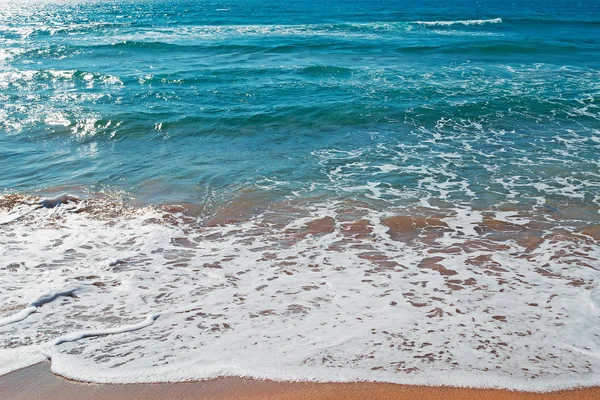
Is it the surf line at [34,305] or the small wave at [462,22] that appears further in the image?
the small wave at [462,22]

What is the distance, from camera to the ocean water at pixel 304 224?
17.7 ft

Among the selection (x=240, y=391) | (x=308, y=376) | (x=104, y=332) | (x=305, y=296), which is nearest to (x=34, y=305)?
(x=104, y=332)

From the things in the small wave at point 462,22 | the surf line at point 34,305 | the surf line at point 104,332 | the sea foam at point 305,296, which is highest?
the small wave at point 462,22

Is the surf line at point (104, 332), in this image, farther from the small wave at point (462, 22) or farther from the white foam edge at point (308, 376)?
the small wave at point (462, 22)

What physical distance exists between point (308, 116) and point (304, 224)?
702cm

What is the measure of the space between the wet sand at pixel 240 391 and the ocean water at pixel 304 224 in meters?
0.12

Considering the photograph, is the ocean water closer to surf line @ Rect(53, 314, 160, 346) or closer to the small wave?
surf line @ Rect(53, 314, 160, 346)

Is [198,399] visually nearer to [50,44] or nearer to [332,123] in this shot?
[332,123]

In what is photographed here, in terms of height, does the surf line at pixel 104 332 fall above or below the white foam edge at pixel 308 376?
above

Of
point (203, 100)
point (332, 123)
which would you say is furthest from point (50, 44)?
point (332, 123)

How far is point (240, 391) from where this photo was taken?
4809 millimetres

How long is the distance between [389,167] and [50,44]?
2437 cm

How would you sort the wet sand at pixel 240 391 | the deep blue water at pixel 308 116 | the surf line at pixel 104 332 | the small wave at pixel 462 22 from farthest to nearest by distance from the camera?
1. the small wave at pixel 462 22
2. the deep blue water at pixel 308 116
3. the surf line at pixel 104 332
4. the wet sand at pixel 240 391

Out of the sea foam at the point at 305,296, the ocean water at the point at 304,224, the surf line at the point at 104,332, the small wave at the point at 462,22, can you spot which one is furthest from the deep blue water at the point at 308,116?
the small wave at the point at 462,22
